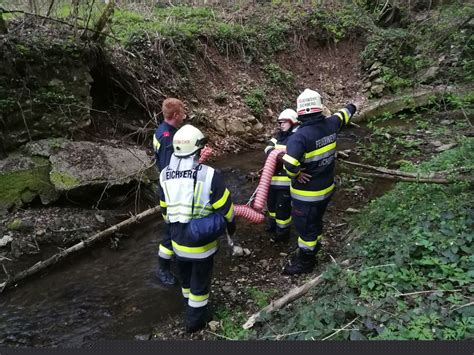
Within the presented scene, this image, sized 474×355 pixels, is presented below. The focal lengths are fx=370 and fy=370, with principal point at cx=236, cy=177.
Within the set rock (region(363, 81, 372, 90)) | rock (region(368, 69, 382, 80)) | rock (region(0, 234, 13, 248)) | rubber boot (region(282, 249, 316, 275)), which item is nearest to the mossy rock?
rock (region(0, 234, 13, 248))

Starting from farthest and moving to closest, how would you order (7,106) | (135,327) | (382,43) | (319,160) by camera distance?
(382,43), (7,106), (319,160), (135,327)

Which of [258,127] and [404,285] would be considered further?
[258,127]

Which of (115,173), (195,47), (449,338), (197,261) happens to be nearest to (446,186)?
(449,338)

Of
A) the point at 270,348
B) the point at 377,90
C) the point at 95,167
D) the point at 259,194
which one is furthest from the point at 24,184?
the point at 377,90

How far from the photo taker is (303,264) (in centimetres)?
489

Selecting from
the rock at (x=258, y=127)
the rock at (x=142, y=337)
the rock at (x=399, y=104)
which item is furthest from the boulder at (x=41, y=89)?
the rock at (x=399, y=104)

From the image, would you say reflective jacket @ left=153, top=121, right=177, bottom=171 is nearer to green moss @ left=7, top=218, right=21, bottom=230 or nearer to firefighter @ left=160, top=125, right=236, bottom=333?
firefighter @ left=160, top=125, right=236, bottom=333

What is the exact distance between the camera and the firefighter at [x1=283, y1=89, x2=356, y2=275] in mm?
4465

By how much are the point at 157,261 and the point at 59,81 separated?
4.33 meters

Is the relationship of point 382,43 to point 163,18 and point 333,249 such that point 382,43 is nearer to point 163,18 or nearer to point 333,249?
point 163,18

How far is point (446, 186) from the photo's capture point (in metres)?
5.02

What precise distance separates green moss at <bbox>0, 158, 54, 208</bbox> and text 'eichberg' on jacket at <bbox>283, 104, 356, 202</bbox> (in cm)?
462

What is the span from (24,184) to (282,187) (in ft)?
15.0

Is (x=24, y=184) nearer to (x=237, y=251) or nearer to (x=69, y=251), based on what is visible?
(x=69, y=251)
